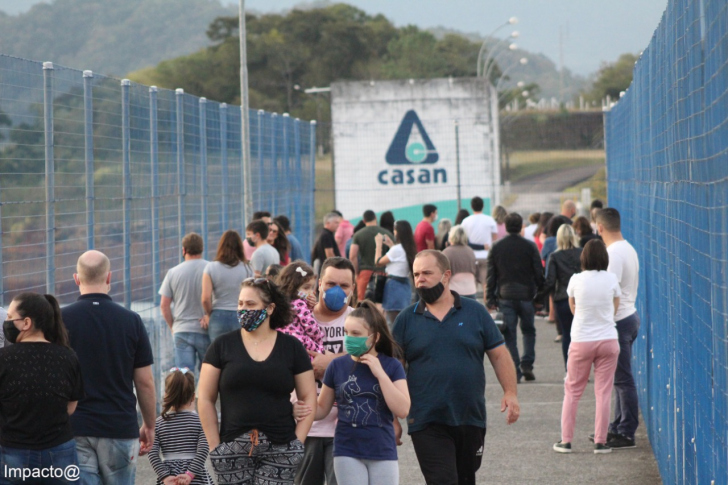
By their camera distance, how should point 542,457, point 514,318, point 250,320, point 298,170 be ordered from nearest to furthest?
point 250,320 → point 542,457 → point 514,318 → point 298,170

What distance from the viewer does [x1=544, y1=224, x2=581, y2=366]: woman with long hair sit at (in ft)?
40.5

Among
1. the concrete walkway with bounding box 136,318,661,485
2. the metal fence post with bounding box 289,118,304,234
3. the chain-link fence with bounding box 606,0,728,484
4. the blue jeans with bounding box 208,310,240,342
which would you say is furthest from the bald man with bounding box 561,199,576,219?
the blue jeans with bounding box 208,310,240,342

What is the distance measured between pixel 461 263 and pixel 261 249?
3.14 meters

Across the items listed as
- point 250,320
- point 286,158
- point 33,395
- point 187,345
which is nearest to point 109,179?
point 187,345

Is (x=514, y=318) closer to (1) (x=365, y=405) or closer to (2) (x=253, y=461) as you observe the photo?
(1) (x=365, y=405)

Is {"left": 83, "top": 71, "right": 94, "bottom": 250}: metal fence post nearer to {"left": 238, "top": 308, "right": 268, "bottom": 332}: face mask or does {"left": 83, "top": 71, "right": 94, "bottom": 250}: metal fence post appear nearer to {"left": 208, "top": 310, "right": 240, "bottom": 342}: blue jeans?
{"left": 208, "top": 310, "right": 240, "bottom": 342}: blue jeans

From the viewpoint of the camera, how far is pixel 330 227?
16078 mm

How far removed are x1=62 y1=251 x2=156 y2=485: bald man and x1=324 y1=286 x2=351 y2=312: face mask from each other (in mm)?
1067

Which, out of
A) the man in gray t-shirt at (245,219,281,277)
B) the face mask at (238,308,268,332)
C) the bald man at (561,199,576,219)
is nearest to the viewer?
the face mask at (238,308,268,332)

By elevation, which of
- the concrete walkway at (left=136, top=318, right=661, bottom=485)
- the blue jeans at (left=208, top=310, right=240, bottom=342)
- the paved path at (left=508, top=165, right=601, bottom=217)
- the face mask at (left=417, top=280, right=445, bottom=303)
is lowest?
the concrete walkway at (left=136, top=318, right=661, bottom=485)

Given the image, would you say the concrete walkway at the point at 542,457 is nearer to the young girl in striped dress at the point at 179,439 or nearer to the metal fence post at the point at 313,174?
the young girl in striped dress at the point at 179,439

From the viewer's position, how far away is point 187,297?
10.6 meters

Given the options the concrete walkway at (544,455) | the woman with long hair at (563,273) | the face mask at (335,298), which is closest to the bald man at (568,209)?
the woman with long hair at (563,273)

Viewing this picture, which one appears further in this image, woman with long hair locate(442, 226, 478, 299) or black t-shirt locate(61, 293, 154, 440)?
woman with long hair locate(442, 226, 478, 299)
